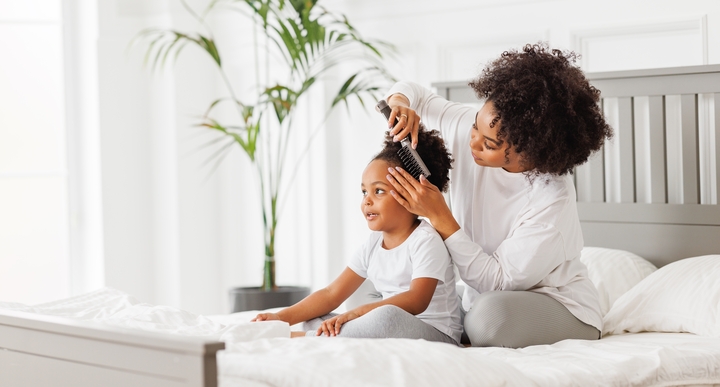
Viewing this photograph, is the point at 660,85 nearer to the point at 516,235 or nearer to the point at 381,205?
the point at 516,235

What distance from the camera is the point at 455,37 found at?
3.22 meters

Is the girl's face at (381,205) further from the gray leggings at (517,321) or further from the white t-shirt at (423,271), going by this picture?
the gray leggings at (517,321)

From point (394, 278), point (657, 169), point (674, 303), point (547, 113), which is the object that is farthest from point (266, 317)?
point (657, 169)

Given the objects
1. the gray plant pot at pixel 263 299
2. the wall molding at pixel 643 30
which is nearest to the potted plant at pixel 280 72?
the gray plant pot at pixel 263 299

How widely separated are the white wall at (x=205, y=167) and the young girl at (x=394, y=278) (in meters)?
1.31

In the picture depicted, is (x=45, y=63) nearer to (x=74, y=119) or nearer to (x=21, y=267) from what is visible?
(x=74, y=119)

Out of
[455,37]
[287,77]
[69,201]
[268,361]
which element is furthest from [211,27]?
[268,361]

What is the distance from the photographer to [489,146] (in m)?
1.94

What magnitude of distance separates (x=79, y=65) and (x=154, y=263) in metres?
0.97

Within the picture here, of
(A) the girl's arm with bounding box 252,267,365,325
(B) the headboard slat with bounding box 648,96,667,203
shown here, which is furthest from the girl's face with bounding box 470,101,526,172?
(B) the headboard slat with bounding box 648,96,667,203

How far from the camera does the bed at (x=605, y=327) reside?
48.6 inches

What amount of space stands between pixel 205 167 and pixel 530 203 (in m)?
2.34

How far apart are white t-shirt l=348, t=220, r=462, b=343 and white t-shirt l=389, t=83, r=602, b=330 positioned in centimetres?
5

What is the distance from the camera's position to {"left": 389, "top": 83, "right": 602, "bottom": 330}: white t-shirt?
1.89m
